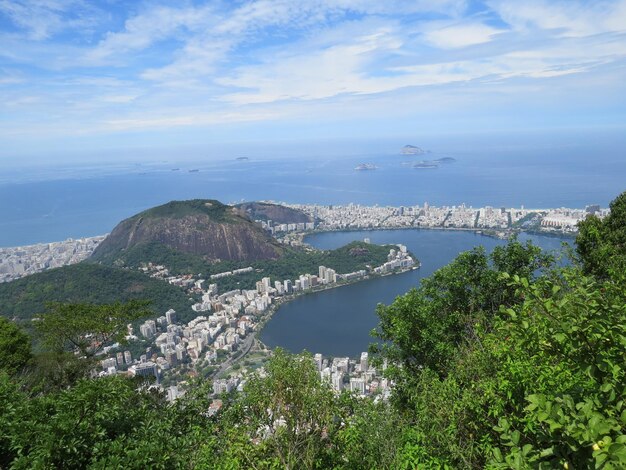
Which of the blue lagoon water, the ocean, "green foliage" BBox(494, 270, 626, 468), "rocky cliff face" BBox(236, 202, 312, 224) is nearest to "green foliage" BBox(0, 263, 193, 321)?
the blue lagoon water

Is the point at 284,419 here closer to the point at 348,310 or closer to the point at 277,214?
the point at 348,310

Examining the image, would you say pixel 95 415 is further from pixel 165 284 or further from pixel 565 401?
pixel 165 284

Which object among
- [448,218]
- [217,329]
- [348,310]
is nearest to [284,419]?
[217,329]

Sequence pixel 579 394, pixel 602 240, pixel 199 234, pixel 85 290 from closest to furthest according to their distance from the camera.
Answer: pixel 579 394
pixel 602 240
pixel 85 290
pixel 199 234

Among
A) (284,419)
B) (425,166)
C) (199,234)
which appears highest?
(425,166)

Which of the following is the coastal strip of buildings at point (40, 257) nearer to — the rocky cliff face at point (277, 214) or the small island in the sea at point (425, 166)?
the rocky cliff face at point (277, 214)

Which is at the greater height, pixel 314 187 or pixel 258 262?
pixel 314 187

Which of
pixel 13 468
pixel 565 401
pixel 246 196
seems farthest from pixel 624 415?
pixel 246 196
